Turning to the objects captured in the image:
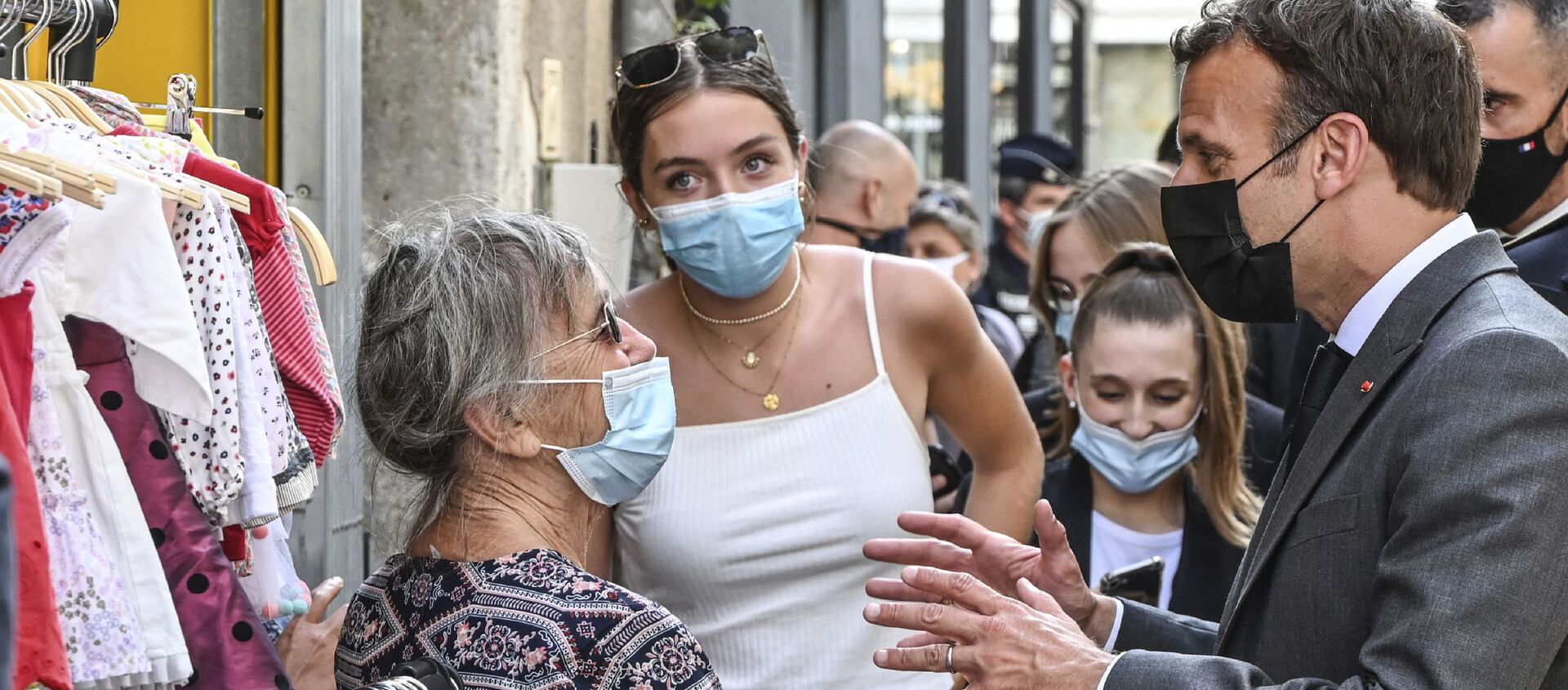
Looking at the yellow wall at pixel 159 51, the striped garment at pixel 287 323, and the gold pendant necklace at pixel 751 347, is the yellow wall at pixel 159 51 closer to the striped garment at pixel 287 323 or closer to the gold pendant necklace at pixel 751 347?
the striped garment at pixel 287 323

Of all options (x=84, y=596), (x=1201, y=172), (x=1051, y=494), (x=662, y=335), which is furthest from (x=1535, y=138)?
(x=84, y=596)

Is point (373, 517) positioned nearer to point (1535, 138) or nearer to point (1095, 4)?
point (1535, 138)

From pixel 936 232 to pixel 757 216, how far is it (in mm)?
3703

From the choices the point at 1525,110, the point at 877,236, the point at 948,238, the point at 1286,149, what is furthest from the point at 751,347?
the point at 948,238

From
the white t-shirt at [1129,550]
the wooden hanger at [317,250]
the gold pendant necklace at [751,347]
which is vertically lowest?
the white t-shirt at [1129,550]

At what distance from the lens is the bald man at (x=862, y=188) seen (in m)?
5.36

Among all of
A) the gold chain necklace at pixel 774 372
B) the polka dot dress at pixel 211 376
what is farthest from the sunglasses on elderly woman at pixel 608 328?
the gold chain necklace at pixel 774 372

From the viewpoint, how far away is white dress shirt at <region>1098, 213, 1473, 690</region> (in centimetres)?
188

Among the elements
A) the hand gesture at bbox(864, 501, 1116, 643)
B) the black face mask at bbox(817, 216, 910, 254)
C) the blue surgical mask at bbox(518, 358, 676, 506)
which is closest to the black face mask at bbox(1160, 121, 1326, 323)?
the hand gesture at bbox(864, 501, 1116, 643)

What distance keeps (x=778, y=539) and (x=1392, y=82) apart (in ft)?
4.32

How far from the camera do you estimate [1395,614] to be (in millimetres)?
1653

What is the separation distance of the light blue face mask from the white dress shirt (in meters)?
1.19

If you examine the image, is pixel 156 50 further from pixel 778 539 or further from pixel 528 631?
pixel 528 631

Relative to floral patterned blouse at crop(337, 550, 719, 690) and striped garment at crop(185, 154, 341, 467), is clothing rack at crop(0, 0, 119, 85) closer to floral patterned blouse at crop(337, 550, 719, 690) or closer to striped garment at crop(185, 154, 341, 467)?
striped garment at crop(185, 154, 341, 467)
